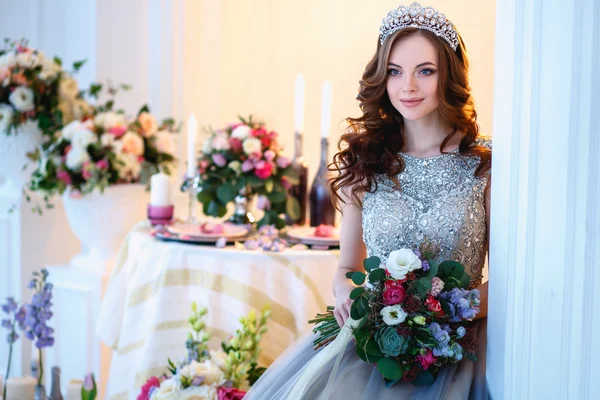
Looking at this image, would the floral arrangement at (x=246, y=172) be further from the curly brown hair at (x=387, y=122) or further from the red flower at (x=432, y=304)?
the red flower at (x=432, y=304)

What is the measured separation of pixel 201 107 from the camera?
15.2 ft

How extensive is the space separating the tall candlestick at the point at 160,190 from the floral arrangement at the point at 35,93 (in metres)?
0.78

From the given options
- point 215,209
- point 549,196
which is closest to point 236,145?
point 215,209

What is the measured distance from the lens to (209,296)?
110 inches

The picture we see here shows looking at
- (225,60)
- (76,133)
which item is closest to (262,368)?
(76,133)

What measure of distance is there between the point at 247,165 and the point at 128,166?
0.66 m

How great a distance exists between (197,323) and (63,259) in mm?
2292

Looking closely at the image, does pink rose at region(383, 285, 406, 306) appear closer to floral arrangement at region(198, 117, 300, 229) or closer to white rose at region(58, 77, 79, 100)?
floral arrangement at region(198, 117, 300, 229)

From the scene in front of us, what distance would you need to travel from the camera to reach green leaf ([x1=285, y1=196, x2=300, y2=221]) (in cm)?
322

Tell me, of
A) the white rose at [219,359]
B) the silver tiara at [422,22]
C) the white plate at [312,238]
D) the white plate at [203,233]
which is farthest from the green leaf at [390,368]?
the white plate at [203,233]

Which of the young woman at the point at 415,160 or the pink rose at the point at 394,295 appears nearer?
the pink rose at the point at 394,295

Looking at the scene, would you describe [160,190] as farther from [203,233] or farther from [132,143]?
[203,233]

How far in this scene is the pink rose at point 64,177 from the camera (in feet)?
11.2

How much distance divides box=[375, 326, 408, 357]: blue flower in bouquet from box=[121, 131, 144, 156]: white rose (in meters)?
2.24
